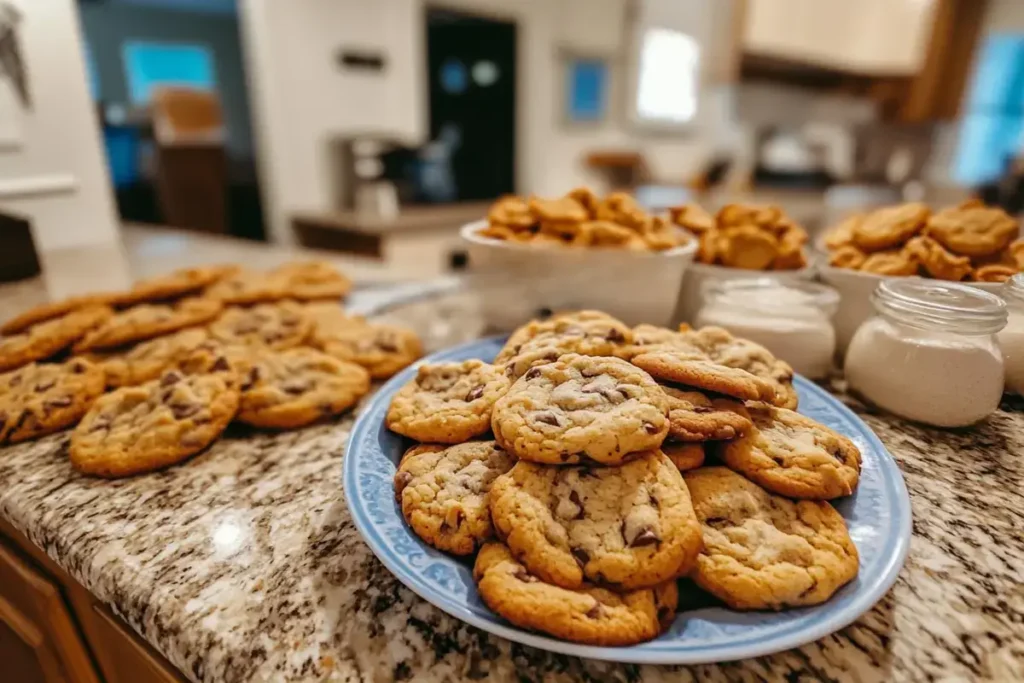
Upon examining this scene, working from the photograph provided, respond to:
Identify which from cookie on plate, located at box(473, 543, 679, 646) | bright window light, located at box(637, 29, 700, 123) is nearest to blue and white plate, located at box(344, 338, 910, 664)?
cookie on plate, located at box(473, 543, 679, 646)

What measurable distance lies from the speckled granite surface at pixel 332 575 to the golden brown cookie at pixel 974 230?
0.84 ft

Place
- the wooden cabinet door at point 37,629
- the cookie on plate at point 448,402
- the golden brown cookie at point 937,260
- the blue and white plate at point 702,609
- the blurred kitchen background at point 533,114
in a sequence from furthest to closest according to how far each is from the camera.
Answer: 1. the blurred kitchen background at point 533,114
2. the golden brown cookie at point 937,260
3. the wooden cabinet door at point 37,629
4. the cookie on plate at point 448,402
5. the blue and white plate at point 702,609

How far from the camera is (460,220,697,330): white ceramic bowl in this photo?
0.92m

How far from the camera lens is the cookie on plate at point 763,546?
455 millimetres

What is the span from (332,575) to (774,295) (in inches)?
29.8

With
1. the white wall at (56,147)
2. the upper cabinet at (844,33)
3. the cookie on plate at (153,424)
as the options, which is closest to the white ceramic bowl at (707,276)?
the cookie on plate at (153,424)

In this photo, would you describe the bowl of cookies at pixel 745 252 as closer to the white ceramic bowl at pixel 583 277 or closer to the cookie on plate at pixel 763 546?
the white ceramic bowl at pixel 583 277

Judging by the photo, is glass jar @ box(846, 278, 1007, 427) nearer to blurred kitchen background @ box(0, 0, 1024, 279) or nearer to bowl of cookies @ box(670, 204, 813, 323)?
bowl of cookies @ box(670, 204, 813, 323)

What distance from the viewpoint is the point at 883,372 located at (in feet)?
2.59

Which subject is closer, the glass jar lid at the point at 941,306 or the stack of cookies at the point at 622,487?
the stack of cookies at the point at 622,487

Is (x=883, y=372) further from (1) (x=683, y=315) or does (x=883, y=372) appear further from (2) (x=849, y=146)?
(2) (x=849, y=146)

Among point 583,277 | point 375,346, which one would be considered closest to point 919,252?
point 583,277

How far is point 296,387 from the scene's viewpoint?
833 millimetres

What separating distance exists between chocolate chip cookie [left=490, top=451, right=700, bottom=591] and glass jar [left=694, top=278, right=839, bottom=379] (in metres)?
0.42
